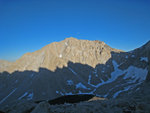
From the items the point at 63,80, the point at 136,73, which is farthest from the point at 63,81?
the point at 136,73

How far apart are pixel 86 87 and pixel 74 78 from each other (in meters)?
22.5

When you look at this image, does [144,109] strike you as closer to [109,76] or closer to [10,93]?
[10,93]

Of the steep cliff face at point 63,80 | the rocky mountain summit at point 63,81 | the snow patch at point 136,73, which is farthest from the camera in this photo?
the steep cliff face at point 63,80

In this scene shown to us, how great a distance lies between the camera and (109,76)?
637 feet

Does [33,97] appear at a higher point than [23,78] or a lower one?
lower

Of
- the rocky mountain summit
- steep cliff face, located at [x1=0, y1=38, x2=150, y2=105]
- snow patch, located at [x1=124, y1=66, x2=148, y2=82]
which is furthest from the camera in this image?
steep cliff face, located at [x1=0, y1=38, x2=150, y2=105]

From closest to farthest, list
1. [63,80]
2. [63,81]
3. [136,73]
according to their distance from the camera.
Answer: [136,73]
[63,81]
[63,80]

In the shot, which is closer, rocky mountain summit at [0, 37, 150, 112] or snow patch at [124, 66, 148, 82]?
snow patch at [124, 66, 148, 82]

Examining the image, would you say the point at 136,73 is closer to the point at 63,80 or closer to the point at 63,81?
the point at 63,81

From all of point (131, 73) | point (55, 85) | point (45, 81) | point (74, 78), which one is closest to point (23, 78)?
point (45, 81)

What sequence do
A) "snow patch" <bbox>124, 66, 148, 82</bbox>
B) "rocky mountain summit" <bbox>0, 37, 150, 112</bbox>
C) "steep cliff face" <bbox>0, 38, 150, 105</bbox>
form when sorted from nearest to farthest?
"snow patch" <bbox>124, 66, 148, 82</bbox>
"rocky mountain summit" <bbox>0, 37, 150, 112</bbox>
"steep cliff face" <bbox>0, 38, 150, 105</bbox>

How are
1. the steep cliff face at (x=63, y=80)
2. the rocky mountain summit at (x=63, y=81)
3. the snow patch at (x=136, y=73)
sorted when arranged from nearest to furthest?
1. the snow patch at (x=136, y=73)
2. the rocky mountain summit at (x=63, y=81)
3. the steep cliff face at (x=63, y=80)

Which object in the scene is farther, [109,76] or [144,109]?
[109,76]

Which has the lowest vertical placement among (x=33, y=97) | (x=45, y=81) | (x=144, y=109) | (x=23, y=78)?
(x=144, y=109)
